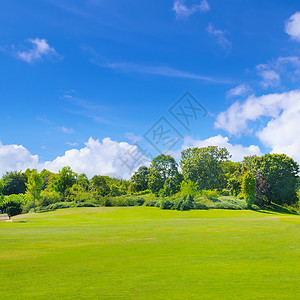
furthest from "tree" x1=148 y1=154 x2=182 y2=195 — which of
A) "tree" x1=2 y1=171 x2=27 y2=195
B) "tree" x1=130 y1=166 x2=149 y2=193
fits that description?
"tree" x1=2 y1=171 x2=27 y2=195

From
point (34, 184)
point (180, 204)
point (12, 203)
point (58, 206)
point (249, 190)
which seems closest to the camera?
point (180, 204)

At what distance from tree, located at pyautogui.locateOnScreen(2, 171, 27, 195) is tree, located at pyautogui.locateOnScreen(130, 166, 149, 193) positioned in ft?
128

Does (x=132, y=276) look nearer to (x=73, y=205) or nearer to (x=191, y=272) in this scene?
(x=191, y=272)

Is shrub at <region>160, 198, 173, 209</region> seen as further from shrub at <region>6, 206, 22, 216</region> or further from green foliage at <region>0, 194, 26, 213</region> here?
green foliage at <region>0, 194, 26, 213</region>

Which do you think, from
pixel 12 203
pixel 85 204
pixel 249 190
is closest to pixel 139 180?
pixel 85 204

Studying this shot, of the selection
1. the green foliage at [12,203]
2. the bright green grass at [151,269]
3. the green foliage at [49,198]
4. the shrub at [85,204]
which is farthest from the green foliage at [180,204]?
the bright green grass at [151,269]

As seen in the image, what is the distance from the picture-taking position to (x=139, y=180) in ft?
286

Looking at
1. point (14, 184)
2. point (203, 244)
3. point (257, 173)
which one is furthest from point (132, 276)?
point (14, 184)

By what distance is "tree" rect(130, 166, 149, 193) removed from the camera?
87.4 meters

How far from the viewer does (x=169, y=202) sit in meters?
51.8

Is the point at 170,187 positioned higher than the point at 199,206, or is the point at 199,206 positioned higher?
the point at 170,187

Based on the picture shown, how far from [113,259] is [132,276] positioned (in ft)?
8.85

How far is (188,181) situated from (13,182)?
6414 centimetres

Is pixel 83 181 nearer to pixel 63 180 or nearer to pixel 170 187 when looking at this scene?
pixel 63 180
